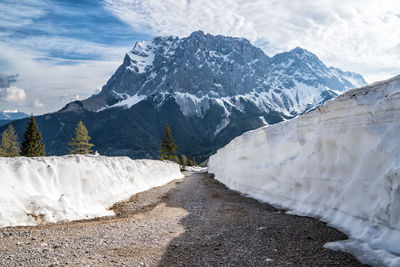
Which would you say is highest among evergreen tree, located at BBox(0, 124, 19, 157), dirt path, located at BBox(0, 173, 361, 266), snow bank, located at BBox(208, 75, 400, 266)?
snow bank, located at BBox(208, 75, 400, 266)

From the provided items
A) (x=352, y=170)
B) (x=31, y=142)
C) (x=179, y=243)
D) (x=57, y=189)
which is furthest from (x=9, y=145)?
(x=352, y=170)

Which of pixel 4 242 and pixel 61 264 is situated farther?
pixel 4 242

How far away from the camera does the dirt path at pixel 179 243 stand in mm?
5781

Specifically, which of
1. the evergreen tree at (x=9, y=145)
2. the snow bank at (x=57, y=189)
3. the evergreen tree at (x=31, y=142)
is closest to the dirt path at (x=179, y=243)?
the snow bank at (x=57, y=189)

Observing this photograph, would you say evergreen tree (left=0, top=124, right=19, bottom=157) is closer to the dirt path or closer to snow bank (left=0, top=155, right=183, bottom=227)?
snow bank (left=0, top=155, right=183, bottom=227)

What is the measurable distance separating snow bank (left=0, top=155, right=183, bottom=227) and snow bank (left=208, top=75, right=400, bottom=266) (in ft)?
27.7

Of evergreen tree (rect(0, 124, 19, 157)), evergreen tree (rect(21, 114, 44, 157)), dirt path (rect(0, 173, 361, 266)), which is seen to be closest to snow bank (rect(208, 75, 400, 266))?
dirt path (rect(0, 173, 361, 266))

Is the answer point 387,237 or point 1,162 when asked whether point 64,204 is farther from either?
point 387,237

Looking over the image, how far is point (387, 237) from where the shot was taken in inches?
242

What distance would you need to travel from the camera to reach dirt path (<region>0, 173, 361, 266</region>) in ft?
19.0

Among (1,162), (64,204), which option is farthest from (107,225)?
(1,162)

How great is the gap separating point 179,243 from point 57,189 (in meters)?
6.73

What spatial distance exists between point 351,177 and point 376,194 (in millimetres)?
1516

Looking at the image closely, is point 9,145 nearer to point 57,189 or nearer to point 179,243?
point 57,189
